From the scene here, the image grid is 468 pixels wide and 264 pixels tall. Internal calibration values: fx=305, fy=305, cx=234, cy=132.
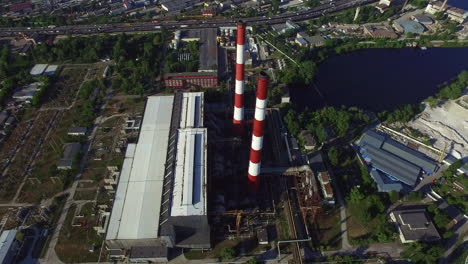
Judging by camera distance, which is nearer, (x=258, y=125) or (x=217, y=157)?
(x=258, y=125)

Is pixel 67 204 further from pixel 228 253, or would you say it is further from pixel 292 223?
pixel 292 223

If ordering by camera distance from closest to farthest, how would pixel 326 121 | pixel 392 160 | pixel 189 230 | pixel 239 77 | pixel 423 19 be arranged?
pixel 189 230
pixel 239 77
pixel 392 160
pixel 326 121
pixel 423 19

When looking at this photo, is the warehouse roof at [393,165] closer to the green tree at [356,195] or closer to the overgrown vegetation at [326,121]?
the overgrown vegetation at [326,121]

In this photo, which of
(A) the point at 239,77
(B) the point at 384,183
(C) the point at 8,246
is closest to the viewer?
(C) the point at 8,246

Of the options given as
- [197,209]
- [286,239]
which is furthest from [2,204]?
[286,239]

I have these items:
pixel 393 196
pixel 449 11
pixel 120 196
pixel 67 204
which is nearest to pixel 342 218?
pixel 393 196

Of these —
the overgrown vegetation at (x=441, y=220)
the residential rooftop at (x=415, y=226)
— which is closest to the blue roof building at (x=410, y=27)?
the overgrown vegetation at (x=441, y=220)
